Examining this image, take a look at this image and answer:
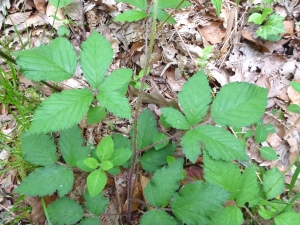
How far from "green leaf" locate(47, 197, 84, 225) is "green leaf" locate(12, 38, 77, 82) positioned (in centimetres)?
71

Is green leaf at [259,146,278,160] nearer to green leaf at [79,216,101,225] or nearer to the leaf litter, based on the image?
the leaf litter

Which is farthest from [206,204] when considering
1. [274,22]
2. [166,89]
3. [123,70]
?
[274,22]

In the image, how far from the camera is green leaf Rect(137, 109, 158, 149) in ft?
5.60

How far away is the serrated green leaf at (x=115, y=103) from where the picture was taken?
1253 millimetres

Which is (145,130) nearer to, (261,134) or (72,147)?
(72,147)

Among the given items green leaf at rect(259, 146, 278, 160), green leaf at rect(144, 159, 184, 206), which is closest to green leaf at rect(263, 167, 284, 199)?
green leaf at rect(259, 146, 278, 160)

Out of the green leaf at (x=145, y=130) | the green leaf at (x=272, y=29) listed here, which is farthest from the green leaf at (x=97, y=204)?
the green leaf at (x=272, y=29)

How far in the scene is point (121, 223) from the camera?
176 centimetres

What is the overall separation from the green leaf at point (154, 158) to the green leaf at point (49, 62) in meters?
0.69

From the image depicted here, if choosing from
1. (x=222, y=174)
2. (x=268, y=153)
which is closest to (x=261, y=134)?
(x=268, y=153)

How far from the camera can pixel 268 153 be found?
1905 mm

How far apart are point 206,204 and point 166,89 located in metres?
1.07

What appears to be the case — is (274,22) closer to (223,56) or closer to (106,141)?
(223,56)

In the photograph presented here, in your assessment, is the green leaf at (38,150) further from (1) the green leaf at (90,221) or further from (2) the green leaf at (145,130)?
(2) the green leaf at (145,130)
